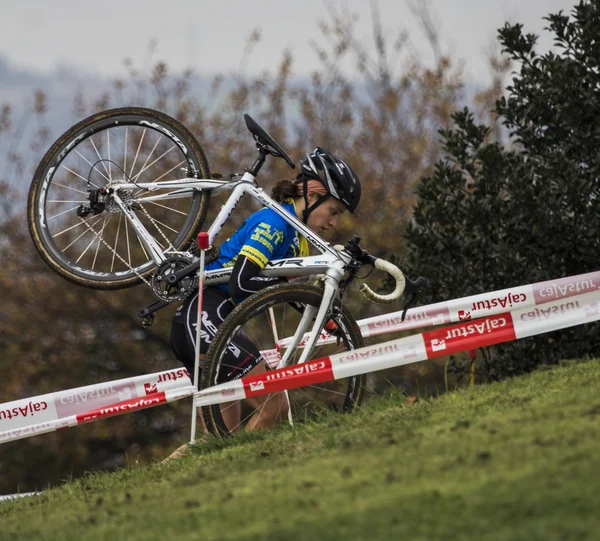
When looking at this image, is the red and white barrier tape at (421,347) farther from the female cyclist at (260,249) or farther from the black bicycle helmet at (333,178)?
the black bicycle helmet at (333,178)

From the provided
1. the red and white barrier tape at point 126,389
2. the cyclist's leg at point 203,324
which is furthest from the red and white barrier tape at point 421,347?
the cyclist's leg at point 203,324

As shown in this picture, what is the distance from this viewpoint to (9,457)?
649 inches

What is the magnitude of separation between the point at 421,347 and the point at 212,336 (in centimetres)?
137

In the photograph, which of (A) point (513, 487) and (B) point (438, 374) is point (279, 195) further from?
(B) point (438, 374)

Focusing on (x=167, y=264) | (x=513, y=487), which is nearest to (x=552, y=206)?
(x=167, y=264)

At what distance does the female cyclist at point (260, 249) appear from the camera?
253 inches

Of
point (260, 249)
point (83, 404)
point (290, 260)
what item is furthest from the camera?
point (83, 404)

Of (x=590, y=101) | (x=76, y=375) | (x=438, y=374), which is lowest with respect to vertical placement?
(x=438, y=374)

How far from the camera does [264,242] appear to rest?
6410 mm

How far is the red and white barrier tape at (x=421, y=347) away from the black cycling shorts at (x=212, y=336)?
16cm

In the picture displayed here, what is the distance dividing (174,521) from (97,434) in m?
12.0

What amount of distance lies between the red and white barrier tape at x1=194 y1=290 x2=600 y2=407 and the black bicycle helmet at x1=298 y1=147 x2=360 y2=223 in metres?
0.94

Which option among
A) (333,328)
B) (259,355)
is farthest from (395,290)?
(259,355)

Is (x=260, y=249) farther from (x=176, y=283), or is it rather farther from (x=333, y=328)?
(x=333, y=328)
